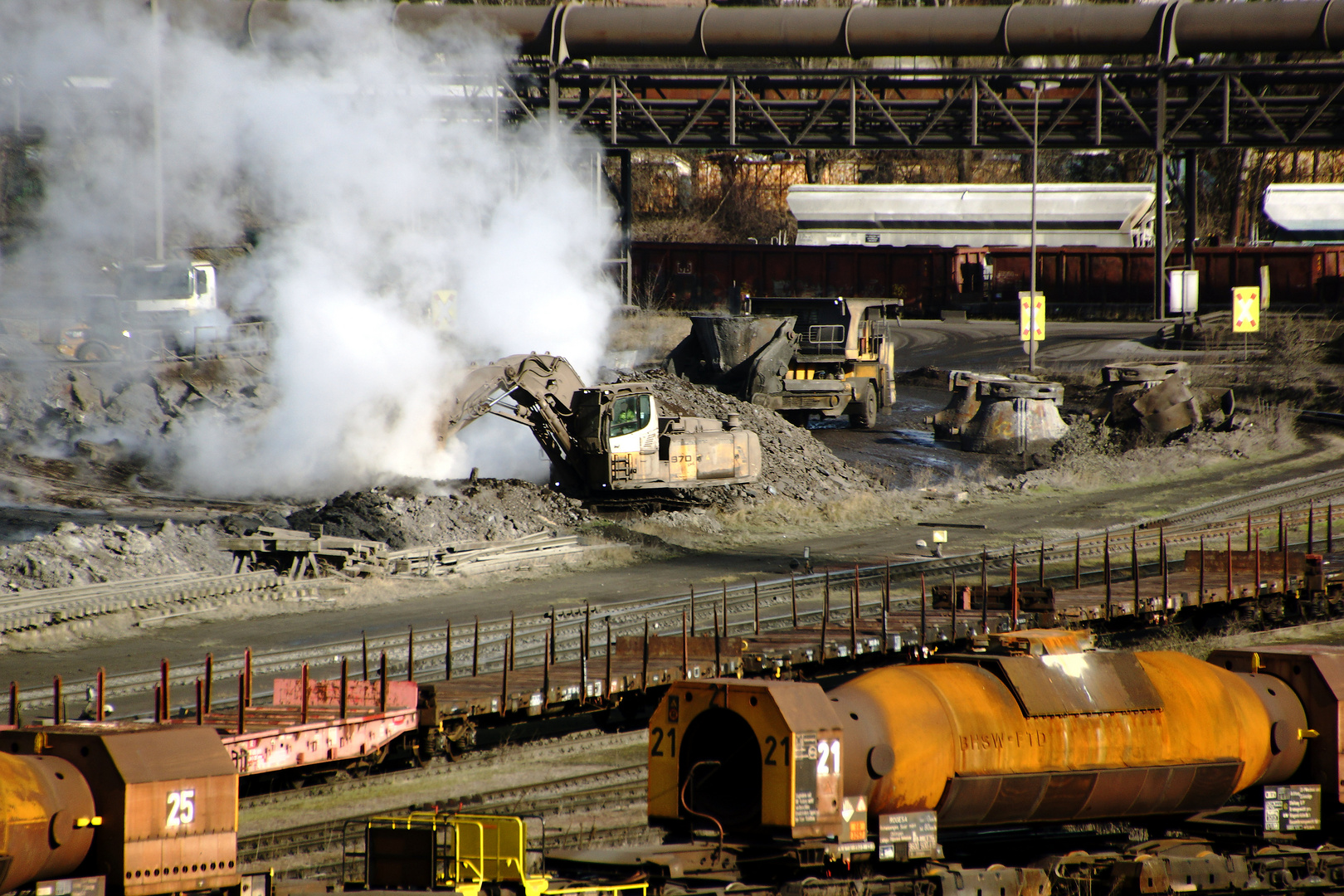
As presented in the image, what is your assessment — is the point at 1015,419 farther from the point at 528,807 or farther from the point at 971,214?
the point at 971,214

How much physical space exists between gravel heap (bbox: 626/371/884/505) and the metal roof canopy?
30.6 metres

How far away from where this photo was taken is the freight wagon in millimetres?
54531

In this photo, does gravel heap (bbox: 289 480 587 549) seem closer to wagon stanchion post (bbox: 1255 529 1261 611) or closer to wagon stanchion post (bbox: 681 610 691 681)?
wagon stanchion post (bbox: 681 610 691 681)

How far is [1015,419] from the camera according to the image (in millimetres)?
36719

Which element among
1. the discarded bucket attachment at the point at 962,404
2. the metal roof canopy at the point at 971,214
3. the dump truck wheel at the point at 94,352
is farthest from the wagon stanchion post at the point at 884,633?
the metal roof canopy at the point at 971,214

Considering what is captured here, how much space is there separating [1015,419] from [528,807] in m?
25.9

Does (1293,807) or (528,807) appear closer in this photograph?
(1293,807)

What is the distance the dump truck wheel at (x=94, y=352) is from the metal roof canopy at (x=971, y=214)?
3479 centimetres

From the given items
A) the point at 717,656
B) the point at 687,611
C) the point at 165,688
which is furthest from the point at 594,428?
the point at 165,688

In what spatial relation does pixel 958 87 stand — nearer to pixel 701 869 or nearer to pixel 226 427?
pixel 226 427

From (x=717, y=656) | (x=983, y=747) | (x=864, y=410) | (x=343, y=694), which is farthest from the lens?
(x=864, y=410)

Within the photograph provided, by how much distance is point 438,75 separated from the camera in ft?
112

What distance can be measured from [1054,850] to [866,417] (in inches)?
1123

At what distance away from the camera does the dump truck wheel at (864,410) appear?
38156mm
